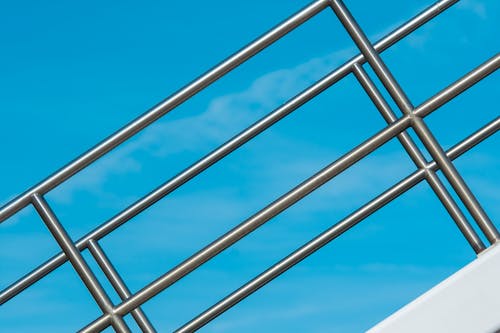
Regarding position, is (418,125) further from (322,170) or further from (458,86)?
(322,170)

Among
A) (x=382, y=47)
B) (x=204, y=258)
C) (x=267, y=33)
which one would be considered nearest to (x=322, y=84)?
(x=382, y=47)

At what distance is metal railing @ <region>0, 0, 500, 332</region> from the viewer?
183cm

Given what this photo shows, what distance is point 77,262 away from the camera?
204 cm

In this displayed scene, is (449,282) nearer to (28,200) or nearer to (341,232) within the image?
(341,232)

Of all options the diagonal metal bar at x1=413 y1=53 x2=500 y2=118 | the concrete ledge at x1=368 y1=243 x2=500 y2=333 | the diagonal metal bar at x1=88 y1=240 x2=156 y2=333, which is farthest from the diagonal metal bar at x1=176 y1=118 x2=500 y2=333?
the diagonal metal bar at x1=88 y1=240 x2=156 y2=333

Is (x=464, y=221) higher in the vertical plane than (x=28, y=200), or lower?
lower

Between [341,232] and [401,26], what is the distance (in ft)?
2.33

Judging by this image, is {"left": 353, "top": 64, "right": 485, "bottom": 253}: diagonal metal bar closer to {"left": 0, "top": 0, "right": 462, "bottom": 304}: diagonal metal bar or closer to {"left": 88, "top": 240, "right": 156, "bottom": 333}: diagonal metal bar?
{"left": 0, "top": 0, "right": 462, "bottom": 304}: diagonal metal bar

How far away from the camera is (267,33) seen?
6.51ft

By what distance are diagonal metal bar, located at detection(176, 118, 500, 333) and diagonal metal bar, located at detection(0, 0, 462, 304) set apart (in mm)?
372

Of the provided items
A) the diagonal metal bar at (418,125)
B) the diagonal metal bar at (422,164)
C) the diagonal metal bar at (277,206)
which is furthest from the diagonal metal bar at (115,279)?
the diagonal metal bar at (418,125)

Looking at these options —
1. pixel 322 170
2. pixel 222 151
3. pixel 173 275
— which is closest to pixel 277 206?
pixel 322 170

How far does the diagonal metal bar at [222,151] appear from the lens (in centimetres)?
225

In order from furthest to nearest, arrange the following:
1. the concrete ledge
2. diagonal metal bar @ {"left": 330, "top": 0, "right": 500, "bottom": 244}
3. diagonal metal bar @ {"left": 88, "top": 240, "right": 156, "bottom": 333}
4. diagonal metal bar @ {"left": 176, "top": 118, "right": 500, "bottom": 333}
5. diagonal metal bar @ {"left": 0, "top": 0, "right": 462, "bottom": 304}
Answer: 1. diagonal metal bar @ {"left": 88, "top": 240, "right": 156, "bottom": 333}
2. diagonal metal bar @ {"left": 0, "top": 0, "right": 462, "bottom": 304}
3. diagonal metal bar @ {"left": 176, "top": 118, "right": 500, "bottom": 333}
4. diagonal metal bar @ {"left": 330, "top": 0, "right": 500, "bottom": 244}
5. the concrete ledge
